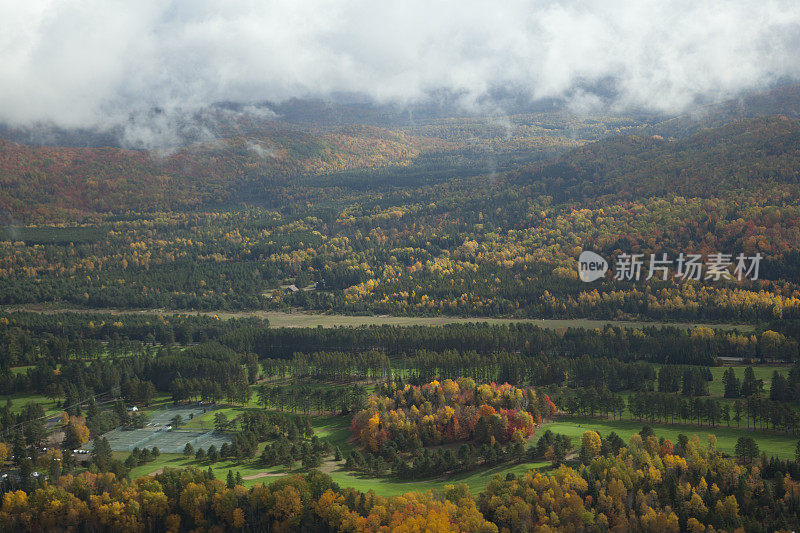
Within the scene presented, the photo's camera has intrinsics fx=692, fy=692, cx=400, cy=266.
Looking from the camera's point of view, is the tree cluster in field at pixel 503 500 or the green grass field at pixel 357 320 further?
the green grass field at pixel 357 320

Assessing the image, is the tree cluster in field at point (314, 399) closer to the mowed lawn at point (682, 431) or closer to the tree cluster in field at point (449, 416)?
the tree cluster in field at point (449, 416)

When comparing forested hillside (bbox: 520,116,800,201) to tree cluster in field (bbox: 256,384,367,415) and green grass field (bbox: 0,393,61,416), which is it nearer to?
tree cluster in field (bbox: 256,384,367,415)

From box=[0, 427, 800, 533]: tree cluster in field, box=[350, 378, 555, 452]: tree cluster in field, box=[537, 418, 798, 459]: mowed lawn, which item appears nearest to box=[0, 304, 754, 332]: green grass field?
box=[537, 418, 798, 459]: mowed lawn

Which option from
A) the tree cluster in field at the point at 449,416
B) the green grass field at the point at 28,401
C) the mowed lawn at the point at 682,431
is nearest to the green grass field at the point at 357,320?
the mowed lawn at the point at 682,431

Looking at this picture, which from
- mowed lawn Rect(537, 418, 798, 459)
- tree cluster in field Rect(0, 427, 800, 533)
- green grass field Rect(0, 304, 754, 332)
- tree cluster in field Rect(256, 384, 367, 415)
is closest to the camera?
tree cluster in field Rect(0, 427, 800, 533)

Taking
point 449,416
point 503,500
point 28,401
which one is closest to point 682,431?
point 449,416

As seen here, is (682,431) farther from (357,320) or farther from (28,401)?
(28,401)

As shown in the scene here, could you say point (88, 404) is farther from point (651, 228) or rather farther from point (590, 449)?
point (651, 228)

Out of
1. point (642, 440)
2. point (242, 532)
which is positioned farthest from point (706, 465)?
point (242, 532)
